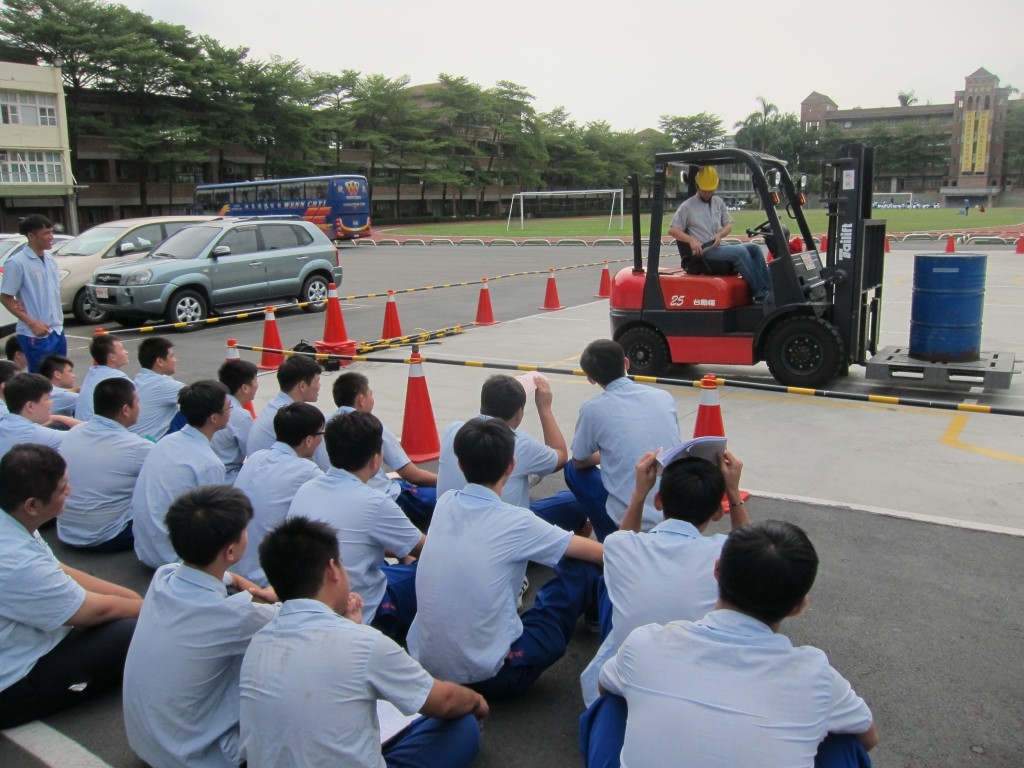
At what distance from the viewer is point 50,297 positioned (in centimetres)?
812

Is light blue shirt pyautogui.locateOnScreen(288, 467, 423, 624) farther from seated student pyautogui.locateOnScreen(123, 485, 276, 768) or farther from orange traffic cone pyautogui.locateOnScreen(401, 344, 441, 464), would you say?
orange traffic cone pyautogui.locateOnScreen(401, 344, 441, 464)

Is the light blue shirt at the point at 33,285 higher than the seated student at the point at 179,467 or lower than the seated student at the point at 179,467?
higher

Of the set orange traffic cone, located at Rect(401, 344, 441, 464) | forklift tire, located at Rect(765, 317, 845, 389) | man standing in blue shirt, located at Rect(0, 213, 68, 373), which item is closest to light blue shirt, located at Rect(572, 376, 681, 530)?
orange traffic cone, located at Rect(401, 344, 441, 464)

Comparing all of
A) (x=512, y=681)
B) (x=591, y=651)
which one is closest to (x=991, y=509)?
(x=591, y=651)

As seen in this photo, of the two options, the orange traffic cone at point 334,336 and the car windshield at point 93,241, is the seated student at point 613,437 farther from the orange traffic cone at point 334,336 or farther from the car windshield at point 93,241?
the car windshield at point 93,241

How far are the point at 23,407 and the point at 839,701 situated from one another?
4.95 m

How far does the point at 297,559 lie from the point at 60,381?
16.5 ft

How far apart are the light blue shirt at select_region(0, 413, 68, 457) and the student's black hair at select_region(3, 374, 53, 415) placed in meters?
0.11

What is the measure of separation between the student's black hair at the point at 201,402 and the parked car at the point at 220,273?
31.4ft

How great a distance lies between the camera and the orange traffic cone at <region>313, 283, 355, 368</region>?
10836 mm

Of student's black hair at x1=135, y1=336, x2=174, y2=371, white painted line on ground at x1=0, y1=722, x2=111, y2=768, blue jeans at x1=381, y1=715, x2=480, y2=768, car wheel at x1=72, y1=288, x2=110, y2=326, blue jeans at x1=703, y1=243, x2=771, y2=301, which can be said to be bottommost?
white painted line on ground at x1=0, y1=722, x2=111, y2=768

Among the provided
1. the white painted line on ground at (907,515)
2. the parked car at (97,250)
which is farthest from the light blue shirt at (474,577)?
the parked car at (97,250)

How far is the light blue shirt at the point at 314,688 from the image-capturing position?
7.93 feet

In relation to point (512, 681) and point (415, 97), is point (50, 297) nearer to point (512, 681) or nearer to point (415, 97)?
point (512, 681)
